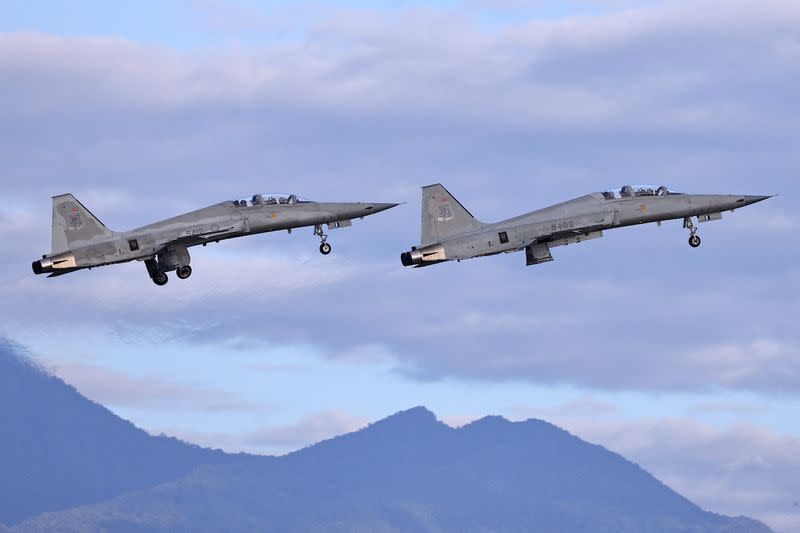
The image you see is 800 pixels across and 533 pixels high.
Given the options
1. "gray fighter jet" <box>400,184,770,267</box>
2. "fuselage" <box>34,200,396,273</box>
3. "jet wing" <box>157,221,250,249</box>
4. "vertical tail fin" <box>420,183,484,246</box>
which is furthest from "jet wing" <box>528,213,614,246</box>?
"jet wing" <box>157,221,250,249</box>

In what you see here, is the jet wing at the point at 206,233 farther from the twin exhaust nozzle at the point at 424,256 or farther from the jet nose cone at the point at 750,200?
the jet nose cone at the point at 750,200

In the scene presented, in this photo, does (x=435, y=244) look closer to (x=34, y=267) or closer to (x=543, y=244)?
(x=543, y=244)

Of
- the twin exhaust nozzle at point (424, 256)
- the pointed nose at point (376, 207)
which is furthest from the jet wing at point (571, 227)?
the pointed nose at point (376, 207)

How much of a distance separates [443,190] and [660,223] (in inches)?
502

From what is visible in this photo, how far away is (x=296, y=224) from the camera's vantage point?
90.7 metres

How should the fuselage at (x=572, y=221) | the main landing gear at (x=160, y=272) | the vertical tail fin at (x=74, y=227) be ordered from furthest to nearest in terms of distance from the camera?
the main landing gear at (x=160, y=272) < the vertical tail fin at (x=74, y=227) < the fuselage at (x=572, y=221)

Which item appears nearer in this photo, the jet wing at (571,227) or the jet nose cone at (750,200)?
the jet wing at (571,227)

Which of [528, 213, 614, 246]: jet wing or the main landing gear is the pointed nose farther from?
the main landing gear

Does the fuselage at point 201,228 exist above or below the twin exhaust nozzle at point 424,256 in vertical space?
above

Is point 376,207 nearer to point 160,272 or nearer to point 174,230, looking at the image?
point 174,230

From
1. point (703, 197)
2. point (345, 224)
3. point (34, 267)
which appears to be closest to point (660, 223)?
point (703, 197)

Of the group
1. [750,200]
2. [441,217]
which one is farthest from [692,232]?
[441,217]

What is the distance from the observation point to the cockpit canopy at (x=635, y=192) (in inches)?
3514

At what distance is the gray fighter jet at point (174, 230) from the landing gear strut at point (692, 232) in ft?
55.6
